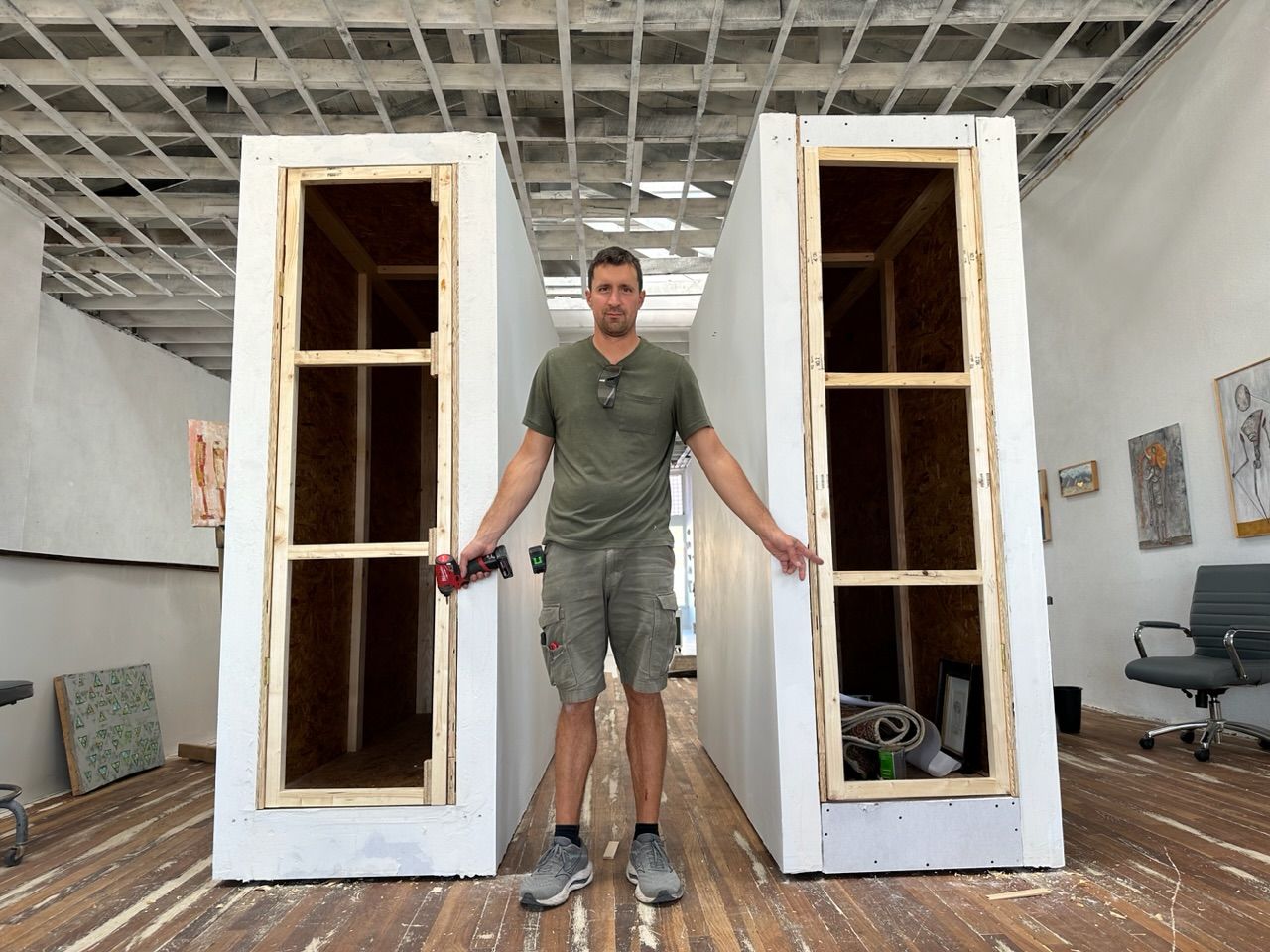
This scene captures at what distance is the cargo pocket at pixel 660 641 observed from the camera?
232 centimetres

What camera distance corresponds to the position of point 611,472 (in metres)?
2.35

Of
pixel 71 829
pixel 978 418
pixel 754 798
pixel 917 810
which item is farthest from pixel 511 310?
pixel 71 829

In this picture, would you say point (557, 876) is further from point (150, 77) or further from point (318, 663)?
point (150, 77)

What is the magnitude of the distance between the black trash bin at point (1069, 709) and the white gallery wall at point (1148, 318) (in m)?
0.61

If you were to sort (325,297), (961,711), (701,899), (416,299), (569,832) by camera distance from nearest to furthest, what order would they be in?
(701,899) → (569,832) → (961,711) → (325,297) → (416,299)

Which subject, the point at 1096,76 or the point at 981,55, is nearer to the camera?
the point at 981,55

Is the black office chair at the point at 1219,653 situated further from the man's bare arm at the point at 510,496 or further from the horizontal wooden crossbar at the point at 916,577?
the man's bare arm at the point at 510,496

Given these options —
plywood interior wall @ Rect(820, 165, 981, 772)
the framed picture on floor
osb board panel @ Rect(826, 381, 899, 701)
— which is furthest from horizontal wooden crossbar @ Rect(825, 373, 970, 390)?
osb board panel @ Rect(826, 381, 899, 701)

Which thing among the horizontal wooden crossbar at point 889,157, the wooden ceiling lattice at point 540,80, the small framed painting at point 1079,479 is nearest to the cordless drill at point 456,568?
the horizontal wooden crossbar at point 889,157

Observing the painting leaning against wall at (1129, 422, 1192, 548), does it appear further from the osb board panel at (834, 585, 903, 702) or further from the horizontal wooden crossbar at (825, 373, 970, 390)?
the horizontal wooden crossbar at (825, 373, 970, 390)

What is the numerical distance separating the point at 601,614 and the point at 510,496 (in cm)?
39

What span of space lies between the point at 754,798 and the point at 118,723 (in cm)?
Result: 291

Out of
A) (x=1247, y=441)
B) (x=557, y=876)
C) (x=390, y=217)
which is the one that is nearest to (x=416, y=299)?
(x=390, y=217)

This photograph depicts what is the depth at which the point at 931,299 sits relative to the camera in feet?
11.1
